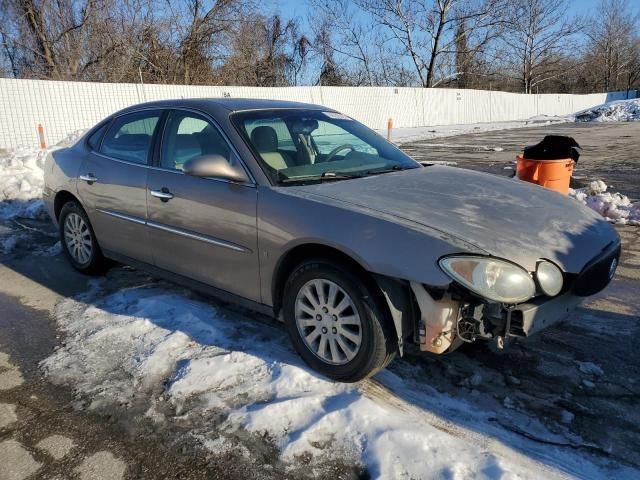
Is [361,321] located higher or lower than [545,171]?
lower

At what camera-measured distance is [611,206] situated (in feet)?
22.1

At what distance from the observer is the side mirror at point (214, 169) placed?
131 inches

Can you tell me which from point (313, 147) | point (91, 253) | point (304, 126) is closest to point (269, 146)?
point (313, 147)

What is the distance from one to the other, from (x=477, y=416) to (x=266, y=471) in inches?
43.6

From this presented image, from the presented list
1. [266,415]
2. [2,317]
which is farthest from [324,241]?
[2,317]

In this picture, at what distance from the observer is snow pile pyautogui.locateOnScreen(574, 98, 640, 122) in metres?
37.4

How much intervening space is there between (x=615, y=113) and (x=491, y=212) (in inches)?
1630

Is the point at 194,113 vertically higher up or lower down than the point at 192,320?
higher up

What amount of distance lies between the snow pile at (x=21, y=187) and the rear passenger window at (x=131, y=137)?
3.61 m

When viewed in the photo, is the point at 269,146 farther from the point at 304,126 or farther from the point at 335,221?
the point at 335,221

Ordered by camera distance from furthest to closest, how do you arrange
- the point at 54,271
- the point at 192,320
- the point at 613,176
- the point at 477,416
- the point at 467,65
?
the point at 467,65
the point at 613,176
the point at 54,271
the point at 192,320
the point at 477,416

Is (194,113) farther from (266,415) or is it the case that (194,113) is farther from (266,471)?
(266,471)

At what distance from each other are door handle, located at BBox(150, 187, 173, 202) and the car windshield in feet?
2.32

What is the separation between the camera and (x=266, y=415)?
2.76 metres
